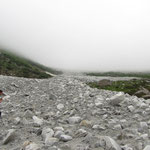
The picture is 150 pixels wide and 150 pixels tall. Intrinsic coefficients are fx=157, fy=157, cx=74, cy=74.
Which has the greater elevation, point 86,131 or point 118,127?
point 118,127

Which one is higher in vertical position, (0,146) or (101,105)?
(101,105)

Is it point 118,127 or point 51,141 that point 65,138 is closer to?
point 51,141

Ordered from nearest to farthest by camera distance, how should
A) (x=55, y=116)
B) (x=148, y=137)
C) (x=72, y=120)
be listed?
(x=148, y=137) < (x=72, y=120) < (x=55, y=116)

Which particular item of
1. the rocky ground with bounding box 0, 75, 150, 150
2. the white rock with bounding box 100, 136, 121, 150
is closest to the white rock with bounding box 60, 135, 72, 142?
the rocky ground with bounding box 0, 75, 150, 150

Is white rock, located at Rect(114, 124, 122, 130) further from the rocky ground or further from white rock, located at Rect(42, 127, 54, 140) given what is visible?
white rock, located at Rect(42, 127, 54, 140)

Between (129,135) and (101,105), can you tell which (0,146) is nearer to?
(129,135)

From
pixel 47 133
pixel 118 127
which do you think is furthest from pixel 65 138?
pixel 118 127

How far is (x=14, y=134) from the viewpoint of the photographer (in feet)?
19.5

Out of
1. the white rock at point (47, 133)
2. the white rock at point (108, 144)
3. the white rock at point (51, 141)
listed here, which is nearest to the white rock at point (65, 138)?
the white rock at point (51, 141)

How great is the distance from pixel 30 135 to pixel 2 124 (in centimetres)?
240

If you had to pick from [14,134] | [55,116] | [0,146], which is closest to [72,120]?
[55,116]

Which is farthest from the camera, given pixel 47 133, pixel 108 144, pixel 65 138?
pixel 47 133

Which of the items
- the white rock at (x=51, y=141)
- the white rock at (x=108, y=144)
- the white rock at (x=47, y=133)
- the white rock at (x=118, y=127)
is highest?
the white rock at (x=108, y=144)

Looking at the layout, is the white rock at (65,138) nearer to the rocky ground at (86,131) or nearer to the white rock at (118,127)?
the rocky ground at (86,131)
